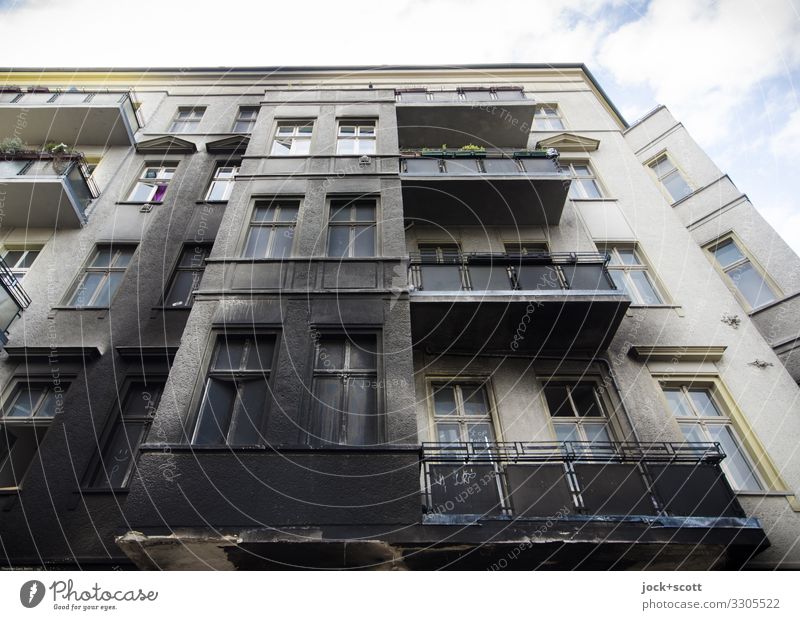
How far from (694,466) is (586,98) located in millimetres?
14839

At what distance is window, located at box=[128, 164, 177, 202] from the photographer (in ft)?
44.3

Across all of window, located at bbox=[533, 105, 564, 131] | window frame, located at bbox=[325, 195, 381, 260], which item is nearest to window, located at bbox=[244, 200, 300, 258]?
window frame, located at bbox=[325, 195, 381, 260]

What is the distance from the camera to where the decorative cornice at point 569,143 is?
1484 centimetres

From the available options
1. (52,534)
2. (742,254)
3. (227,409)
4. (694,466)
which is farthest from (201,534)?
(742,254)

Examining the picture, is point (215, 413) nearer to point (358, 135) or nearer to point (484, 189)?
point (484, 189)

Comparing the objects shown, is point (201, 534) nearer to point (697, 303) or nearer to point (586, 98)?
point (697, 303)

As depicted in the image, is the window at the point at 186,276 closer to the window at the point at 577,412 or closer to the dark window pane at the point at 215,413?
the dark window pane at the point at 215,413

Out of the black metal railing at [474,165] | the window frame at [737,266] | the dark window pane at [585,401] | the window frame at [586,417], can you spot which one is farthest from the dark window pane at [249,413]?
the window frame at [737,266]

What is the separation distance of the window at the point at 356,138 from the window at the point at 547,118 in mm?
6200

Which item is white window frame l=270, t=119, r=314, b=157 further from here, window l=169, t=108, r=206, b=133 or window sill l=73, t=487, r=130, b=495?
window sill l=73, t=487, r=130, b=495

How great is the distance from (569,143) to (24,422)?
1582cm

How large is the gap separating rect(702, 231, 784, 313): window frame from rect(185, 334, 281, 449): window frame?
11.0 meters

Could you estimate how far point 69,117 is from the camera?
1489cm

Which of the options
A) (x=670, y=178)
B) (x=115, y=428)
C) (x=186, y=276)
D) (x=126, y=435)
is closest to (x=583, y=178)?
(x=670, y=178)
